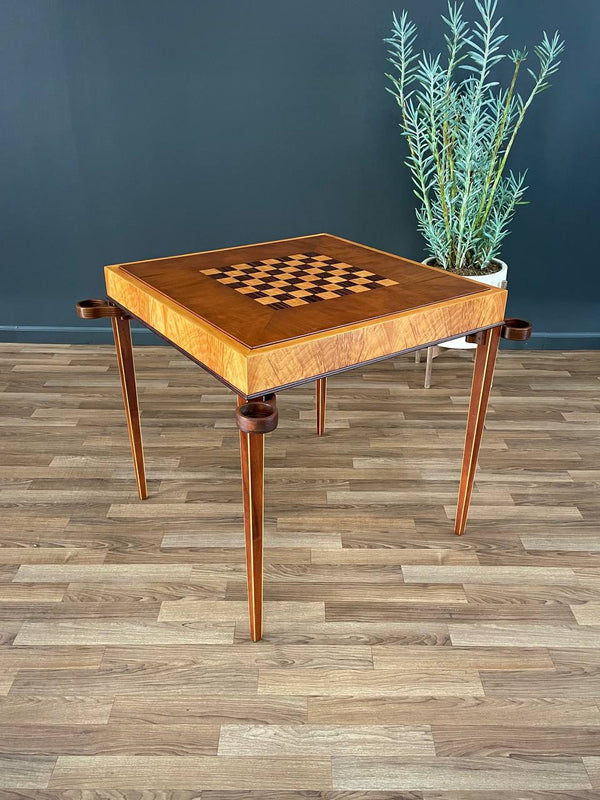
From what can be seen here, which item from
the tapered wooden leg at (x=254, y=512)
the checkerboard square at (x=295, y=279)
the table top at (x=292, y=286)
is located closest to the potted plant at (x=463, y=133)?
the table top at (x=292, y=286)

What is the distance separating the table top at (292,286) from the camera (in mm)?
1372

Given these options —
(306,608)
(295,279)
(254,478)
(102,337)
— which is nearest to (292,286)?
(295,279)

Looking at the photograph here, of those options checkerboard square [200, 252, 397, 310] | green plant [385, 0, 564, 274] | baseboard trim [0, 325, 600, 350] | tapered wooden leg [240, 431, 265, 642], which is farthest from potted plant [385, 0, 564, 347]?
tapered wooden leg [240, 431, 265, 642]

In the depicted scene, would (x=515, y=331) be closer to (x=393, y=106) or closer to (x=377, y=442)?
(x=377, y=442)

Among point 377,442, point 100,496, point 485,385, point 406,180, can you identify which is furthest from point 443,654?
point 406,180

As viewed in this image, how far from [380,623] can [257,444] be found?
0.58 metres

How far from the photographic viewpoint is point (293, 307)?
1.45 m

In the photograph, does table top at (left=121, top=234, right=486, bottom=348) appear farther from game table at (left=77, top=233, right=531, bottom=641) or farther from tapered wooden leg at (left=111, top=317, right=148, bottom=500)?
tapered wooden leg at (left=111, top=317, right=148, bottom=500)

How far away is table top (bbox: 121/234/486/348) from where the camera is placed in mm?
1372

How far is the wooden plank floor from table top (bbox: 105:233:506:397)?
62 centimetres

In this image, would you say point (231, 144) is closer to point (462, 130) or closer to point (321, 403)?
point (462, 130)

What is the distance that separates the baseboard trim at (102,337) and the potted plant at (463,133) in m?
0.60

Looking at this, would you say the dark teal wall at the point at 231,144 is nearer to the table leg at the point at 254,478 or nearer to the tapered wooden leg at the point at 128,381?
the tapered wooden leg at the point at 128,381

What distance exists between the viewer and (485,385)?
168cm
